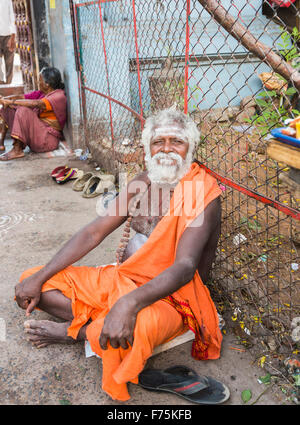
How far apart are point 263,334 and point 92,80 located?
4.79 metres

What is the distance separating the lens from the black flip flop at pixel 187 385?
2.01 metres

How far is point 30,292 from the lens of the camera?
8.04 feet

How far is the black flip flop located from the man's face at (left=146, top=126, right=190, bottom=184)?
3.57ft

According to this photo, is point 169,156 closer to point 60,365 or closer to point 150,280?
point 150,280

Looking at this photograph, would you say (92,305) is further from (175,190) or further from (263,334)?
(263,334)

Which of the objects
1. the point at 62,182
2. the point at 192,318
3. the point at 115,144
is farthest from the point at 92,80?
the point at 192,318

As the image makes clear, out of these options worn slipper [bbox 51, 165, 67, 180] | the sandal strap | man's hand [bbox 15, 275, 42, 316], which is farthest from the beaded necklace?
worn slipper [bbox 51, 165, 67, 180]

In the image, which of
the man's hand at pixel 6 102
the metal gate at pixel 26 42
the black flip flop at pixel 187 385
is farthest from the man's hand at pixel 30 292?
the metal gate at pixel 26 42

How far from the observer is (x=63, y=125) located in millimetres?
7012

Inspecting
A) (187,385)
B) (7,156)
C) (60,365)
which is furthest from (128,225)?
(7,156)

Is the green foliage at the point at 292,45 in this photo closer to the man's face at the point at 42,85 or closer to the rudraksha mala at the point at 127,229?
the rudraksha mala at the point at 127,229

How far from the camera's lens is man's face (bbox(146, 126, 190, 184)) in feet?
7.84

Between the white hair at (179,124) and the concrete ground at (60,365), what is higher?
the white hair at (179,124)

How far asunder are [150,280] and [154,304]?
126 millimetres
